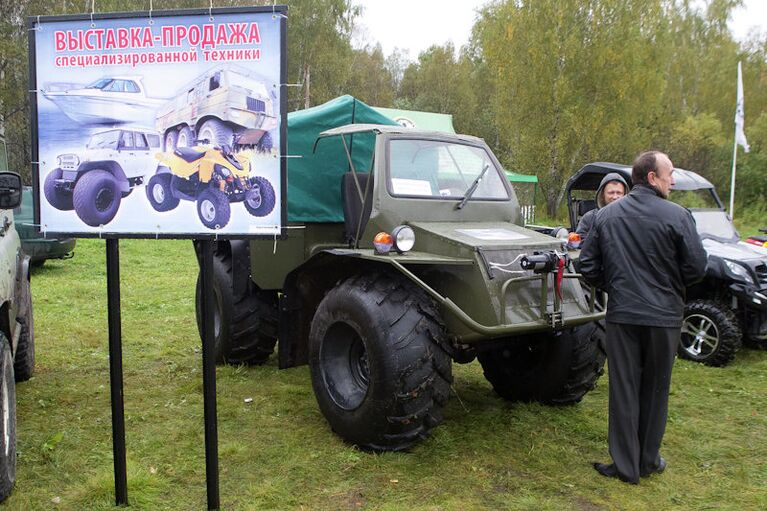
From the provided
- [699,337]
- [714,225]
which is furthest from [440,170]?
[714,225]

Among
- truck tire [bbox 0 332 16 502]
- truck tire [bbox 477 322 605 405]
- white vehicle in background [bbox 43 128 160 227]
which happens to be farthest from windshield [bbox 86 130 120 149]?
truck tire [bbox 477 322 605 405]

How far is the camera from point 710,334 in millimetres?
6664

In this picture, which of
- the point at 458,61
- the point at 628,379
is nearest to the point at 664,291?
the point at 628,379

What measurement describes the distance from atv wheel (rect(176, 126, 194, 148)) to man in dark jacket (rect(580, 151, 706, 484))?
2.31 meters

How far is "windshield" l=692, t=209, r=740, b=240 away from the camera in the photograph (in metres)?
7.45

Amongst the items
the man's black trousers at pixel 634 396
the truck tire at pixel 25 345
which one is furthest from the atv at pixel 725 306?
the truck tire at pixel 25 345

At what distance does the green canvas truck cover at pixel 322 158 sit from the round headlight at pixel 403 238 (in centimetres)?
162

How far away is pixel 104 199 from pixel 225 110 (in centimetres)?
74

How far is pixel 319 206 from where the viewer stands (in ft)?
18.4

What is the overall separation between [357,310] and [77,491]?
1818 millimetres

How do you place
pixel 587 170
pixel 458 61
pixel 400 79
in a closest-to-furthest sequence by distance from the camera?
pixel 587 170, pixel 458 61, pixel 400 79

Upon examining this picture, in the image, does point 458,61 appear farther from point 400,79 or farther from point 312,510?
point 312,510

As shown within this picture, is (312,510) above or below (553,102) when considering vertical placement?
below

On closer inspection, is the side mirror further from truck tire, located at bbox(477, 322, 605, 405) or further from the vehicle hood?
the vehicle hood
